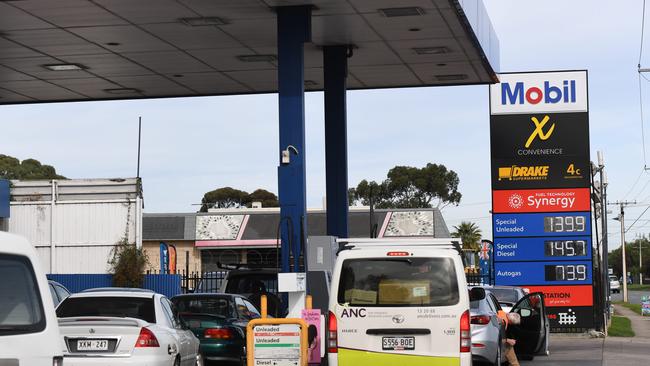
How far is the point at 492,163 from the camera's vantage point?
33750 millimetres

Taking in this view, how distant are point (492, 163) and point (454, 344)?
19684mm

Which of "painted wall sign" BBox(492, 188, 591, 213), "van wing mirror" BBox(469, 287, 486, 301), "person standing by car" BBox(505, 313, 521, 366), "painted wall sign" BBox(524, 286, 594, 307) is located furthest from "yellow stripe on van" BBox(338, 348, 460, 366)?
"painted wall sign" BBox(492, 188, 591, 213)

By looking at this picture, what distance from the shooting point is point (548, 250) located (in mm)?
33562

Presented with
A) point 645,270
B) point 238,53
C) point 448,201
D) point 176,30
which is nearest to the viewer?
point 176,30

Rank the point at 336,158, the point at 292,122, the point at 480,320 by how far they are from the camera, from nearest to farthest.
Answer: the point at 480,320 → the point at 292,122 → the point at 336,158

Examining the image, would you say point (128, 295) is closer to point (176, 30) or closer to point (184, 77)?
point (176, 30)

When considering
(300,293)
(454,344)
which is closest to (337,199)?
(300,293)

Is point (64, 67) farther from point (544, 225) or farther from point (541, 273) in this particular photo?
point (541, 273)

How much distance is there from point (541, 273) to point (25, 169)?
68.0m

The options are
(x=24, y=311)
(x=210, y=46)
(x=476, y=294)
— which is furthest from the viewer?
(x=210, y=46)

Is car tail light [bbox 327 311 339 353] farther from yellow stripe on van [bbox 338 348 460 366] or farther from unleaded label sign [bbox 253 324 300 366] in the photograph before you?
unleaded label sign [bbox 253 324 300 366]

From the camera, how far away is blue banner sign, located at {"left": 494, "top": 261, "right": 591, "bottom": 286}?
109 feet

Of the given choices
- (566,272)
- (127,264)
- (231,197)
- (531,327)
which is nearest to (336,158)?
(531,327)

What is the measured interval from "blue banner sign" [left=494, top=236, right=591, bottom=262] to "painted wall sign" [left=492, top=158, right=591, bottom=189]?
1.56 m
